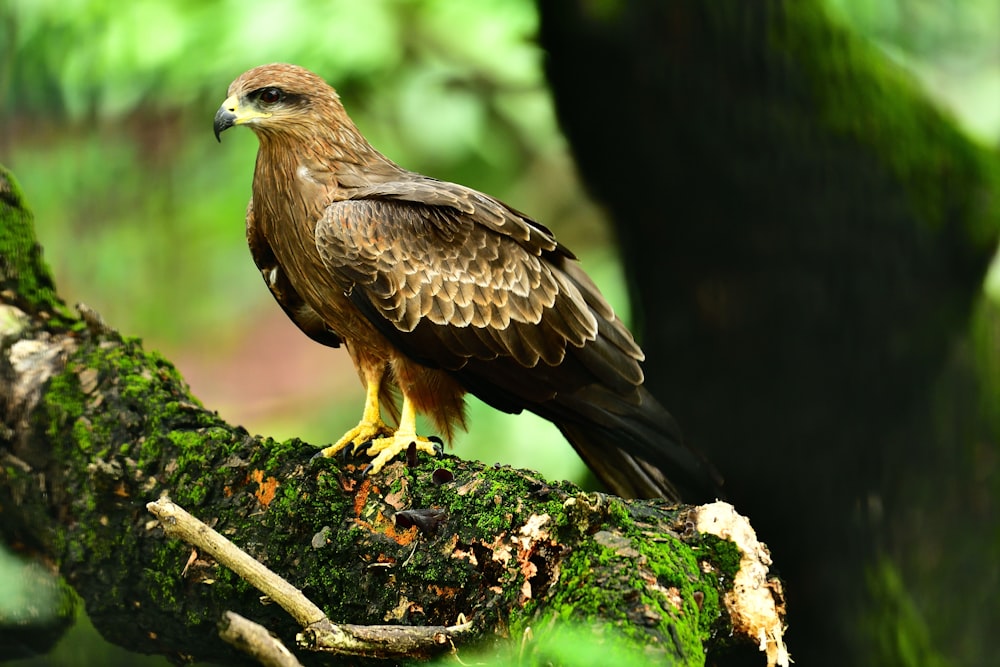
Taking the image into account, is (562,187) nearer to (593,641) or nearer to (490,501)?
(490,501)

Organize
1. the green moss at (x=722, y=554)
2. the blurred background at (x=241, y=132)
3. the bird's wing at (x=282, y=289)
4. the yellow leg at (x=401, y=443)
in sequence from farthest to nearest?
1. the blurred background at (x=241, y=132)
2. the bird's wing at (x=282, y=289)
3. the yellow leg at (x=401, y=443)
4. the green moss at (x=722, y=554)

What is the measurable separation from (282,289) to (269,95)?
0.69 metres

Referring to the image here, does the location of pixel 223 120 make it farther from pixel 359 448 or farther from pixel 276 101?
pixel 359 448

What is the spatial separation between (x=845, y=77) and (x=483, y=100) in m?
3.03

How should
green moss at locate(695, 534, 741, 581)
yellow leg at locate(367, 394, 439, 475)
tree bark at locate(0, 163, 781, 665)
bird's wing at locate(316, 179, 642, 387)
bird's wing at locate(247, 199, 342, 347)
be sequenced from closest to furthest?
tree bark at locate(0, 163, 781, 665), green moss at locate(695, 534, 741, 581), yellow leg at locate(367, 394, 439, 475), bird's wing at locate(316, 179, 642, 387), bird's wing at locate(247, 199, 342, 347)

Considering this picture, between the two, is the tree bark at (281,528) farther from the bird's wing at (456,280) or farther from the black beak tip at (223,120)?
the black beak tip at (223,120)

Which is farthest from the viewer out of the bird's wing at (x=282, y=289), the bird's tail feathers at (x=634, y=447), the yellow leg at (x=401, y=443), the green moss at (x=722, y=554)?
the bird's wing at (x=282, y=289)

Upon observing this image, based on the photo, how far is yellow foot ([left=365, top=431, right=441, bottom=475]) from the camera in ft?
10.3

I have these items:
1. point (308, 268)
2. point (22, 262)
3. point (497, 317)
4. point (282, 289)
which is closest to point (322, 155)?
point (308, 268)

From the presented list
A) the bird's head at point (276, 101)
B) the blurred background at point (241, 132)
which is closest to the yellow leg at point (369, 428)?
the bird's head at point (276, 101)

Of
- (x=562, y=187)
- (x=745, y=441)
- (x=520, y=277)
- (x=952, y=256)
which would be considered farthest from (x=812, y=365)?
(x=562, y=187)

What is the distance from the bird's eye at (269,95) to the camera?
3.41 metres

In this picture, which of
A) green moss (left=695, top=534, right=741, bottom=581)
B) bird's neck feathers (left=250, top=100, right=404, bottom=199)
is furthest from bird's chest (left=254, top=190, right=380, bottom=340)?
green moss (left=695, top=534, right=741, bottom=581)

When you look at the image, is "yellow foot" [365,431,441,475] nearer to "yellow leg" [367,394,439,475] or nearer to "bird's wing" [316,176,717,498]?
"yellow leg" [367,394,439,475]
